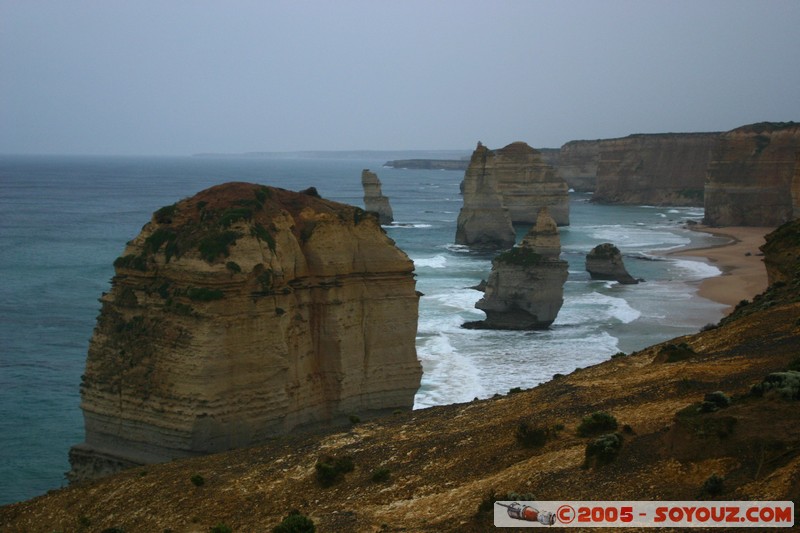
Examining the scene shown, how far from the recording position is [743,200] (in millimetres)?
105750

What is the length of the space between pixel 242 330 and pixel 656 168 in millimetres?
135704

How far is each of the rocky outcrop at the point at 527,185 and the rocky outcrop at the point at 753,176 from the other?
18839 mm

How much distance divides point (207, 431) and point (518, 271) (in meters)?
29.6

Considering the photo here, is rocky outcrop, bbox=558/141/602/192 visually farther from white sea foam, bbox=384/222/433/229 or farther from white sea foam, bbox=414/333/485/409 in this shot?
white sea foam, bbox=414/333/485/409

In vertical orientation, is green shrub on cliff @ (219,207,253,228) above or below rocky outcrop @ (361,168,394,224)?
above

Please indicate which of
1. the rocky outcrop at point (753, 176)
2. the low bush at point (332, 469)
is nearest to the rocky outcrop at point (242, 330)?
the low bush at point (332, 469)

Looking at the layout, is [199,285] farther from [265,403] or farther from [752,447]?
[752,447]

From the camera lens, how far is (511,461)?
16219mm

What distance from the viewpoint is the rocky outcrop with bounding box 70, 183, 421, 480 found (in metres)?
21.1

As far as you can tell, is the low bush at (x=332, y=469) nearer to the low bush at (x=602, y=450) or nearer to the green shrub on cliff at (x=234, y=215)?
the low bush at (x=602, y=450)

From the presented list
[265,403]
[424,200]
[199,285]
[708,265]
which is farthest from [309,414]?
[424,200]

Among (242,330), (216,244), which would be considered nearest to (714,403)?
(242,330)

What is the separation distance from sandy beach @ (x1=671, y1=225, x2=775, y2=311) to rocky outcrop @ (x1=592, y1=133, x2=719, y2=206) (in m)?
42.0

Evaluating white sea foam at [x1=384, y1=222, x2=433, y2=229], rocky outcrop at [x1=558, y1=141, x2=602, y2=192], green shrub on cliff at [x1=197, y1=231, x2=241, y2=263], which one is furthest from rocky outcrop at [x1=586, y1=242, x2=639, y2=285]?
rocky outcrop at [x1=558, y1=141, x2=602, y2=192]
